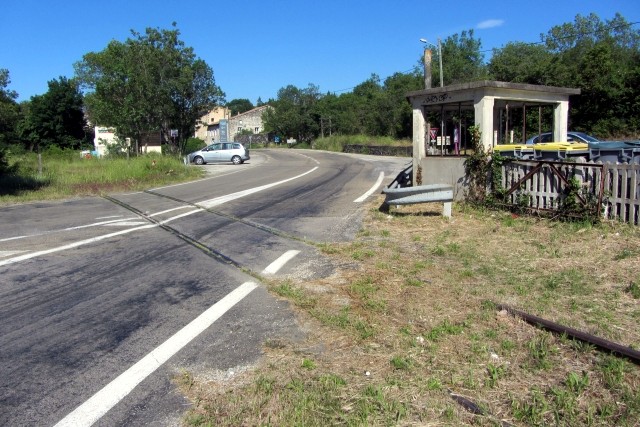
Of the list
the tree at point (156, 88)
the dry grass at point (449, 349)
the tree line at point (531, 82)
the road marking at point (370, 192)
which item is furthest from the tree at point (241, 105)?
the dry grass at point (449, 349)

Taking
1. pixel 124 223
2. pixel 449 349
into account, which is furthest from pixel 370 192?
pixel 449 349

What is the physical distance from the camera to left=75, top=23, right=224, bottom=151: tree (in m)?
40.4

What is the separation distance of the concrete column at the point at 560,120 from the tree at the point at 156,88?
3205 cm

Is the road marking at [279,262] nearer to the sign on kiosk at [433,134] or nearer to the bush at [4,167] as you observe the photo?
the sign on kiosk at [433,134]

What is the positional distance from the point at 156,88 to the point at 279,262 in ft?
119

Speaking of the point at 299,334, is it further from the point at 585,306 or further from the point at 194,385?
the point at 585,306

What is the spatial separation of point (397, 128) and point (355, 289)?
6034 cm

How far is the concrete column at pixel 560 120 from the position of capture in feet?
47.4

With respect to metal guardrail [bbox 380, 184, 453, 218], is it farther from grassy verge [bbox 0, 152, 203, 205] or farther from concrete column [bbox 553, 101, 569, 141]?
grassy verge [bbox 0, 152, 203, 205]

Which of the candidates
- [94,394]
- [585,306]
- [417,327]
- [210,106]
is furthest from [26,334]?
[210,106]

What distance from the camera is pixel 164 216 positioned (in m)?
12.8

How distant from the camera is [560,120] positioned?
14547mm

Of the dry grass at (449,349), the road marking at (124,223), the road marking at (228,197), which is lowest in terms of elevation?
the dry grass at (449,349)

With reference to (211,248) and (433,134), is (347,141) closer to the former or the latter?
(433,134)
